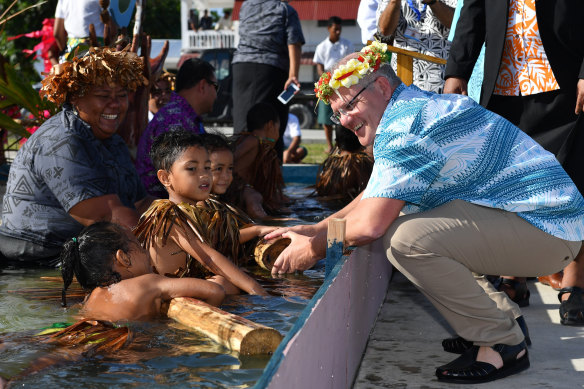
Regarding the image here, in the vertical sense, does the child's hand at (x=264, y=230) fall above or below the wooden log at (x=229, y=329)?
above

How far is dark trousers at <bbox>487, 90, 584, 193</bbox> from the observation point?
464cm

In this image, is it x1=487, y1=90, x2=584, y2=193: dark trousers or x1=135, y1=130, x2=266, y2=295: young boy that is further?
x1=487, y1=90, x2=584, y2=193: dark trousers

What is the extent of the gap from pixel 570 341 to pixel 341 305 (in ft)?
4.75

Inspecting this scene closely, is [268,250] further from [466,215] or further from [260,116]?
[260,116]

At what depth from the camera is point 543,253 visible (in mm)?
3750

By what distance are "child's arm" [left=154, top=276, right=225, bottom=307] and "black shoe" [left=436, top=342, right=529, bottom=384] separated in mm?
1055

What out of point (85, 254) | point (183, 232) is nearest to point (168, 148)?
point (183, 232)

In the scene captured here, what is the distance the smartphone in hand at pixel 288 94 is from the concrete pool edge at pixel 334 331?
3636 millimetres

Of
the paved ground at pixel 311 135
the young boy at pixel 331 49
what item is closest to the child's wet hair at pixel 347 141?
the young boy at pixel 331 49

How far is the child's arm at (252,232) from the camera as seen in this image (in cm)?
494

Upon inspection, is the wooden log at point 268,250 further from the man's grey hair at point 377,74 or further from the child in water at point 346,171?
the child in water at point 346,171

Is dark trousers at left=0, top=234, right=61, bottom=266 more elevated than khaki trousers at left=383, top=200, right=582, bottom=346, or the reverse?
khaki trousers at left=383, top=200, right=582, bottom=346

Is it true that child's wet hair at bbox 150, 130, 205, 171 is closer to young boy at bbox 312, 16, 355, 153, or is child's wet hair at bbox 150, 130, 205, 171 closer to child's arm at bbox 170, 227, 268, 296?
child's arm at bbox 170, 227, 268, 296

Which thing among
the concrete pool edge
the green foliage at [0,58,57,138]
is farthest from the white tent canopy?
the concrete pool edge
